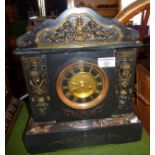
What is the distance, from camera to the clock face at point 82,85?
1533 millimetres

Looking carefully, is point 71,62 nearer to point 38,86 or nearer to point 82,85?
point 82,85

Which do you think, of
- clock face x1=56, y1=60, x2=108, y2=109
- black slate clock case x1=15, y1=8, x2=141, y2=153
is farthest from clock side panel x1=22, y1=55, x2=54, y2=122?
clock face x1=56, y1=60, x2=108, y2=109

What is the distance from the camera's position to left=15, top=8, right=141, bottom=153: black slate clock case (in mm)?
1407

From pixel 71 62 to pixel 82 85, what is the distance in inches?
9.0

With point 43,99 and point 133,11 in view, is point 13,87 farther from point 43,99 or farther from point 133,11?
point 133,11

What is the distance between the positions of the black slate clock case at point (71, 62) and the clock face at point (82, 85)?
36mm

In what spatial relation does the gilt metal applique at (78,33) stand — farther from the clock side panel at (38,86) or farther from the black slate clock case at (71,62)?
the clock side panel at (38,86)

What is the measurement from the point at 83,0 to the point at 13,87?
5.41 feet

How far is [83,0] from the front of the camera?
278cm

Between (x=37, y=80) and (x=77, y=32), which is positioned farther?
(x=37, y=80)

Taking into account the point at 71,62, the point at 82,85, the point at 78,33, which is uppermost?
the point at 78,33

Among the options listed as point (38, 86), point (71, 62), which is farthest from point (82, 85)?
point (38, 86)

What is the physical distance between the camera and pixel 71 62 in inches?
59.0

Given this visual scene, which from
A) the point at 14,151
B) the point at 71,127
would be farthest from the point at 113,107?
the point at 14,151
